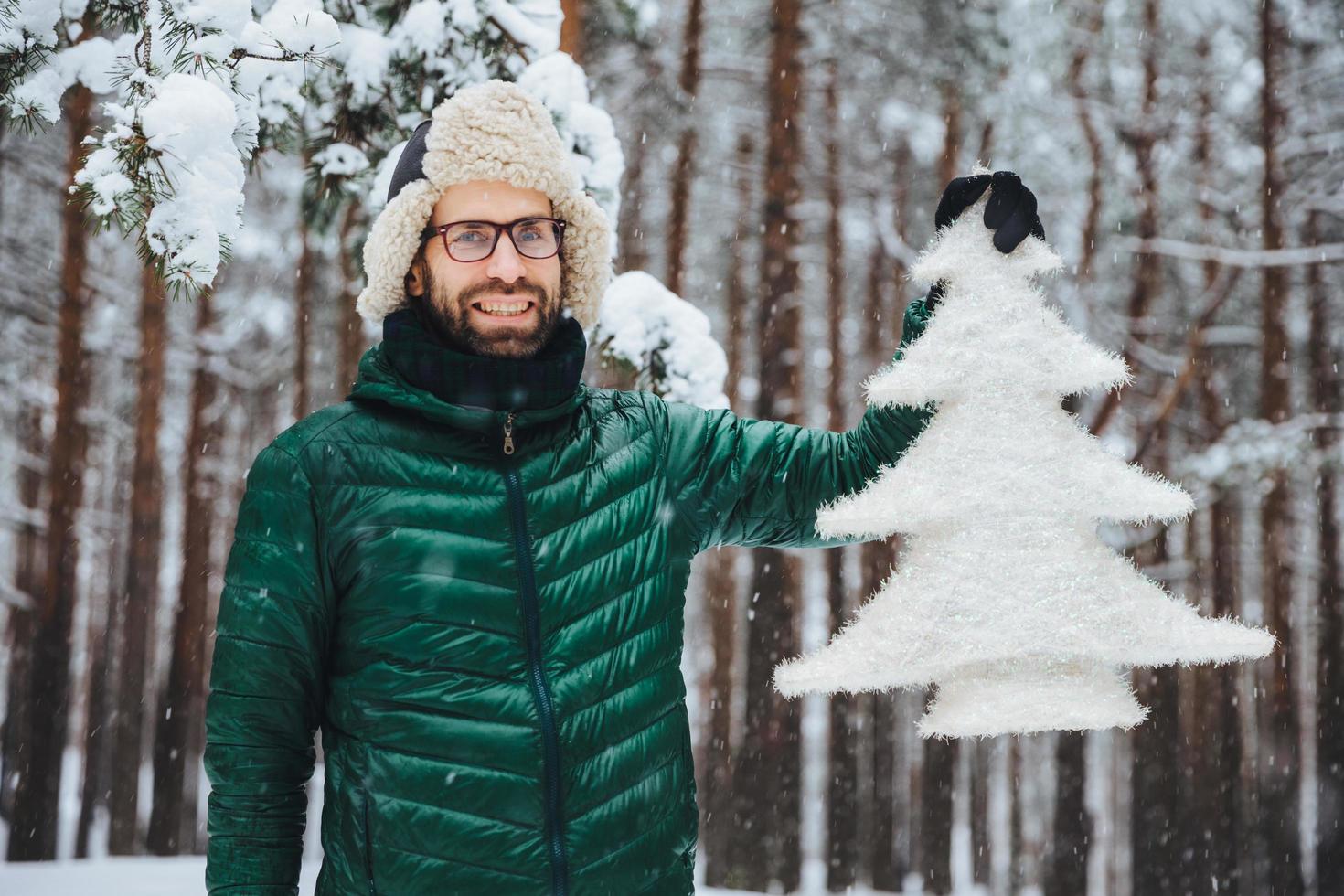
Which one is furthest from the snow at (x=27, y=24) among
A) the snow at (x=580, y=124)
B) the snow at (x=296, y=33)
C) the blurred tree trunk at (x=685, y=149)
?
the blurred tree trunk at (x=685, y=149)

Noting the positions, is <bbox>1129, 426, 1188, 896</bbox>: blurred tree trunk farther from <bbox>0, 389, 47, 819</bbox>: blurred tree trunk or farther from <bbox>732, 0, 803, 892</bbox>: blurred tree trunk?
<bbox>0, 389, 47, 819</bbox>: blurred tree trunk

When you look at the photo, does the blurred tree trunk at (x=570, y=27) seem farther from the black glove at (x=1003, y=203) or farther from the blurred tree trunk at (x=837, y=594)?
the blurred tree trunk at (x=837, y=594)

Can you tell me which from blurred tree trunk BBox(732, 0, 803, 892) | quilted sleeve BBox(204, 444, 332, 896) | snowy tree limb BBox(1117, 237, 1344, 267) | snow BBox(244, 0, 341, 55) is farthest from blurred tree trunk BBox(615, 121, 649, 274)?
quilted sleeve BBox(204, 444, 332, 896)

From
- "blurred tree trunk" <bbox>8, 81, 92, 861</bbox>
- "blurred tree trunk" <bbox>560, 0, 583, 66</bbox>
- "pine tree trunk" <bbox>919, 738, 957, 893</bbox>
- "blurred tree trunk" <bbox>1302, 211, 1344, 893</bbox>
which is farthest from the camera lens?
"pine tree trunk" <bbox>919, 738, 957, 893</bbox>

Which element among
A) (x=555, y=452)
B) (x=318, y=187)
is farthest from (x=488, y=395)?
(x=318, y=187)

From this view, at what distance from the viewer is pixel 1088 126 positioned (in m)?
11.9

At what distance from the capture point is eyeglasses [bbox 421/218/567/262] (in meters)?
2.44

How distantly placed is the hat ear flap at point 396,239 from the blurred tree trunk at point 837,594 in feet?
34.2

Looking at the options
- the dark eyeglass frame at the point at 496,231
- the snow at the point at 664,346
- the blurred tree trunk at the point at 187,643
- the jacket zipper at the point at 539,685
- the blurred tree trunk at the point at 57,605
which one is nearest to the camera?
the jacket zipper at the point at 539,685

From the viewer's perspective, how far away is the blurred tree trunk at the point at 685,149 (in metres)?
11.9

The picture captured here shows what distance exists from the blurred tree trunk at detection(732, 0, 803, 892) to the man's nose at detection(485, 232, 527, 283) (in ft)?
29.1

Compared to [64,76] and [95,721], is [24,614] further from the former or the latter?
[64,76]

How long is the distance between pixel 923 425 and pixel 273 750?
61.4 inches

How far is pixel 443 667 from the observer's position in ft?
7.15
